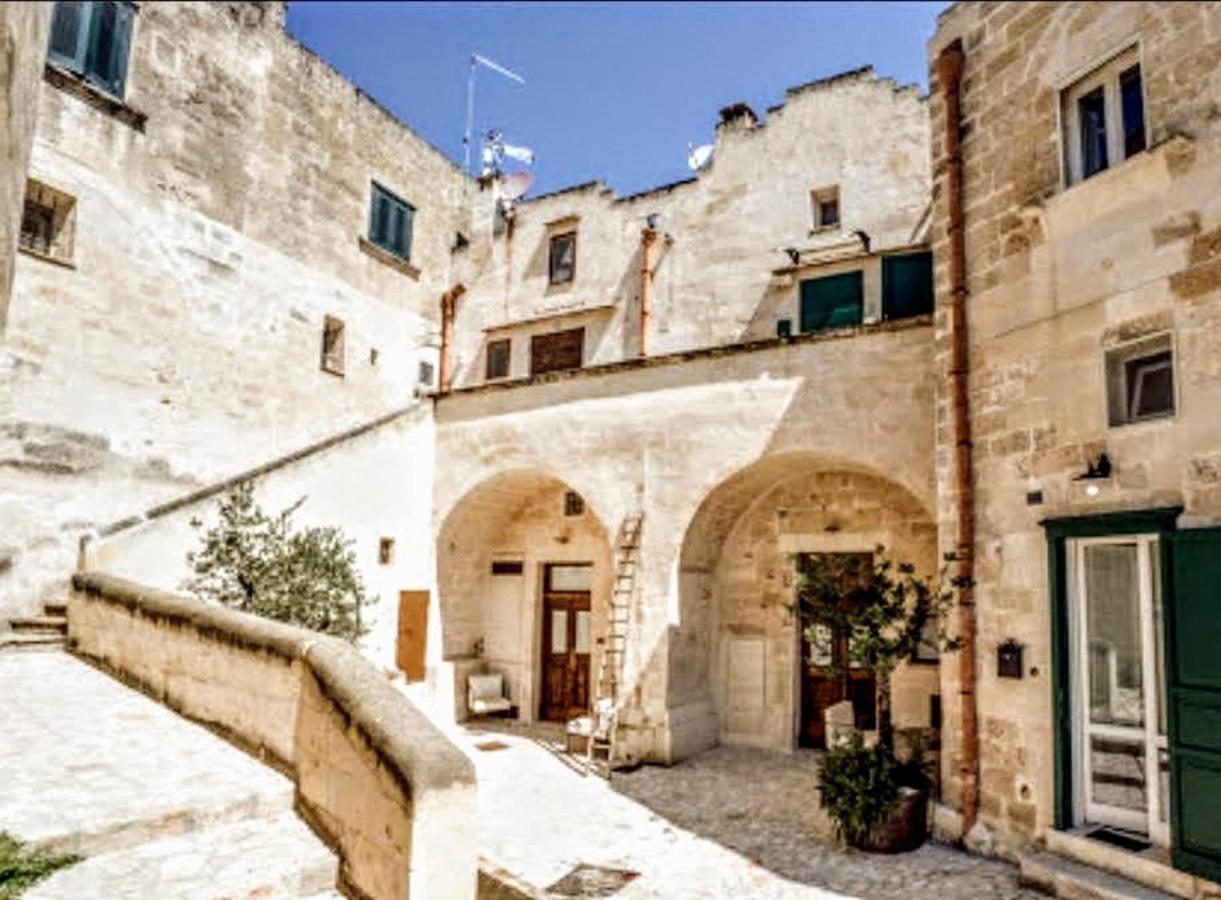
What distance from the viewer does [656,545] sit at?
11039 mm

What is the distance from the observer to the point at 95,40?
11547mm

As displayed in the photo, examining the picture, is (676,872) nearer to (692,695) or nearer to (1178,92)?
(692,695)

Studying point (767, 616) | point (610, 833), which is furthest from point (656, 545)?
point (610, 833)

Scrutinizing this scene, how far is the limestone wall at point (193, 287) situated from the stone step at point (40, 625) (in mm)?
598

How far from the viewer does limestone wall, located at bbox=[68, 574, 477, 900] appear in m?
4.19

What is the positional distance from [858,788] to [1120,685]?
2.36 m

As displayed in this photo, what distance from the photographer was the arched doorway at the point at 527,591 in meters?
13.4

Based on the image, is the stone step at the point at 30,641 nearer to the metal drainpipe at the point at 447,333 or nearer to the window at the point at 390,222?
the metal drainpipe at the point at 447,333

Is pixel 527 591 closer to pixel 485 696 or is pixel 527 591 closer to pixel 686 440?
pixel 485 696

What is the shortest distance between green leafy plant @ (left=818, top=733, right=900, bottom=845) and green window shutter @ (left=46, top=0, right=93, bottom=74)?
13.2 metres

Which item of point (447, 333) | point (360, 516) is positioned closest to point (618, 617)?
point (360, 516)

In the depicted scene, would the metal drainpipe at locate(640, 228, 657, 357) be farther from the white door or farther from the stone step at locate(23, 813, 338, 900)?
the stone step at locate(23, 813, 338, 900)

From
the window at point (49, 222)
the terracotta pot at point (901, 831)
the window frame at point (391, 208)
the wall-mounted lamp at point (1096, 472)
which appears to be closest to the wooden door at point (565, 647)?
the terracotta pot at point (901, 831)

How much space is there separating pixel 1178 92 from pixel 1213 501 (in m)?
3.15
